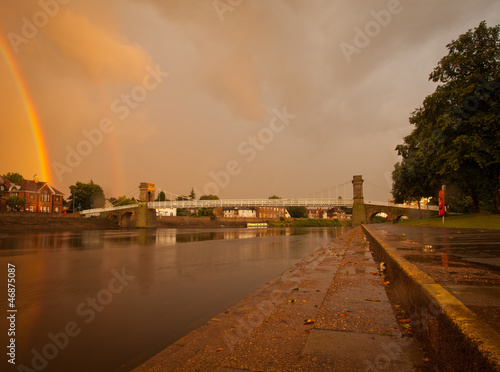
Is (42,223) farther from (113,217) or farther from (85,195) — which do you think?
(85,195)

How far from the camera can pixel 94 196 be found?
99625mm

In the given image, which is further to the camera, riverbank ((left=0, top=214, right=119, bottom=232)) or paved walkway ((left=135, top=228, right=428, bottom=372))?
riverbank ((left=0, top=214, right=119, bottom=232))

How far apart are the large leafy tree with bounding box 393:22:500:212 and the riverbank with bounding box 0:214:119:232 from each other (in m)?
55.9

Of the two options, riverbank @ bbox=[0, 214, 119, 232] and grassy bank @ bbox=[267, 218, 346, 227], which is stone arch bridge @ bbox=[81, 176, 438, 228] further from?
Answer: riverbank @ bbox=[0, 214, 119, 232]

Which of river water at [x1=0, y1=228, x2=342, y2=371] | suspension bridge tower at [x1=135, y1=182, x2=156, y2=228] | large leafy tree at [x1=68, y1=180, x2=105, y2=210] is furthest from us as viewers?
large leafy tree at [x1=68, y1=180, x2=105, y2=210]

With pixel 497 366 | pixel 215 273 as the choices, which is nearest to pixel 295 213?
pixel 215 273

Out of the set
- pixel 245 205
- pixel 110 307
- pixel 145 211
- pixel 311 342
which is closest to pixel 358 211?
pixel 245 205

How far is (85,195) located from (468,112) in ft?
329

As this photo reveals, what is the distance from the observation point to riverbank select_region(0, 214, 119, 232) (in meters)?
49.3

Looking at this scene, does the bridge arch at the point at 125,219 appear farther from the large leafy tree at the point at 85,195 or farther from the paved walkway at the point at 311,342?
the paved walkway at the point at 311,342

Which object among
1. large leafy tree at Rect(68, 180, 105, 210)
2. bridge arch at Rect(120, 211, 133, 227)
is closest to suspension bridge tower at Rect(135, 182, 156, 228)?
bridge arch at Rect(120, 211, 133, 227)

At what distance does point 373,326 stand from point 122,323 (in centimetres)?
484

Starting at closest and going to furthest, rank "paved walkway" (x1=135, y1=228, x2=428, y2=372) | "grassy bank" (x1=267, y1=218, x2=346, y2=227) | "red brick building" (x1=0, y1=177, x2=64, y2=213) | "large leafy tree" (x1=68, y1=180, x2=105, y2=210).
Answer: "paved walkway" (x1=135, y1=228, x2=428, y2=372)
"red brick building" (x1=0, y1=177, x2=64, y2=213)
"large leafy tree" (x1=68, y1=180, x2=105, y2=210)
"grassy bank" (x1=267, y1=218, x2=346, y2=227)

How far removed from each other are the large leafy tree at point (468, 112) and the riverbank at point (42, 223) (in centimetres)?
5593
